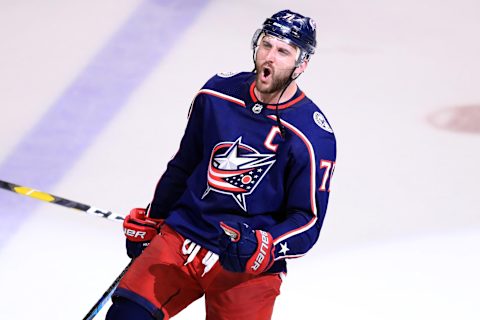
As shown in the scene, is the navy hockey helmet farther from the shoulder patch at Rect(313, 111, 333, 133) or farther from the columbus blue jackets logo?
the columbus blue jackets logo

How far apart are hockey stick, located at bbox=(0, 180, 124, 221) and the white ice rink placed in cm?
3

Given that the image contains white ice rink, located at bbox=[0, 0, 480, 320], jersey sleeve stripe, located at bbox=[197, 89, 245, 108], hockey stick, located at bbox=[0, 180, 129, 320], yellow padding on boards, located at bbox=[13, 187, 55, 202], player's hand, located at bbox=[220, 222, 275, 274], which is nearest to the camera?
player's hand, located at bbox=[220, 222, 275, 274]

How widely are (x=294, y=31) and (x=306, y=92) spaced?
207 cm

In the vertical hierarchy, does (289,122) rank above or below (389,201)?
below

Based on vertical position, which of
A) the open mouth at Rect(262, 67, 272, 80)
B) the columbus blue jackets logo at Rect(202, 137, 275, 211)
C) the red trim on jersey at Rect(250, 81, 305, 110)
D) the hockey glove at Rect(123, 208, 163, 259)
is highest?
the open mouth at Rect(262, 67, 272, 80)

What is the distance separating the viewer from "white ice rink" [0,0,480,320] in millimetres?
4039

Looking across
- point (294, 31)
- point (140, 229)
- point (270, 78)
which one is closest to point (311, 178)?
point (270, 78)

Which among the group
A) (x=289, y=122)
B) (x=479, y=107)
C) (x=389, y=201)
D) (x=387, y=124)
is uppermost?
(x=479, y=107)

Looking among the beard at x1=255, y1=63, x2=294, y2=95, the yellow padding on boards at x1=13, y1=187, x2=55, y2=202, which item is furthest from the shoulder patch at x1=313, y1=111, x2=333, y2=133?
the yellow padding on boards at x1=13, y1=187, x2=55, y2=202

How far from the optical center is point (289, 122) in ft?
10.1

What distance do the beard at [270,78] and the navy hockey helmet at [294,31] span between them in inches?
2.1

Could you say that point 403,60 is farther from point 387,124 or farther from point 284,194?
point 284,194

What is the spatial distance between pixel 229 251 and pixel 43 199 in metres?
1.70

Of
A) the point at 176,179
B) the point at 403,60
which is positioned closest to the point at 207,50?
the point at 403,60
